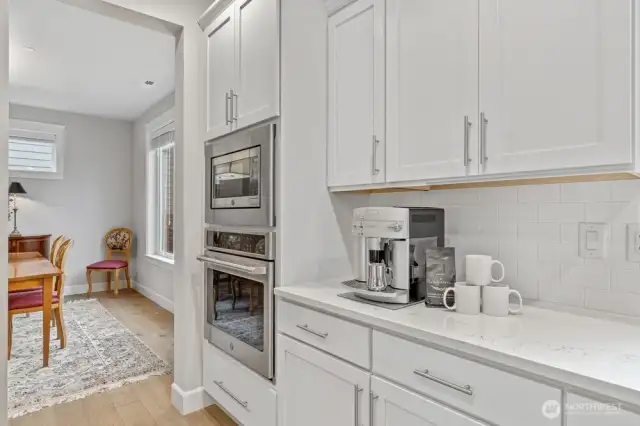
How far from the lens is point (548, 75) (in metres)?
1.17

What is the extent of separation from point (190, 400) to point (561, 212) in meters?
2.24

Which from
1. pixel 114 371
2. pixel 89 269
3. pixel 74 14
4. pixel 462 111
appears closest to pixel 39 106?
pixel 89 269

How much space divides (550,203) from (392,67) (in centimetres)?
83

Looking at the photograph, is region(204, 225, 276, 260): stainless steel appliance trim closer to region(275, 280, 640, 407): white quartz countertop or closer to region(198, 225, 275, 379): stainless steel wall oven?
region(198, 225, 275, 379): stainless steel wall oven

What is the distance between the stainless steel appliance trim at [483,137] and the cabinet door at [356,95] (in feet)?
1.44

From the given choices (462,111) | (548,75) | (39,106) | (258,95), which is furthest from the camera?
(39,106)

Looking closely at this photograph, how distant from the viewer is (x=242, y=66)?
2.03 m

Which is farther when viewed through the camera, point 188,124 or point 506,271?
point 188,124

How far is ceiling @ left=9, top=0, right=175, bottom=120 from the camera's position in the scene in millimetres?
3002

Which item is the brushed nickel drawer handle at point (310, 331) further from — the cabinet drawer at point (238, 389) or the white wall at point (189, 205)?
the white wall at point (189, 205)

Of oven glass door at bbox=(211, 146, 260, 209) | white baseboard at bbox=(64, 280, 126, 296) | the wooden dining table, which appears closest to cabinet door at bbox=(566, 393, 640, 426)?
oven glass door at bbox=(211, 146, 260, 209)

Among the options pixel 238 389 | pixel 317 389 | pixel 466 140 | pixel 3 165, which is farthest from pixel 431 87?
pixel 3 165

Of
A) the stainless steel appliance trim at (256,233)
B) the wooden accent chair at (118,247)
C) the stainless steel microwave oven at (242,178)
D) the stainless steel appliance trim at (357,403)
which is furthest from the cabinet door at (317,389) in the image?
the wooden accent chair at (118,247)

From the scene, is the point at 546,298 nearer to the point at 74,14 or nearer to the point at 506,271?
the point at 506,271
